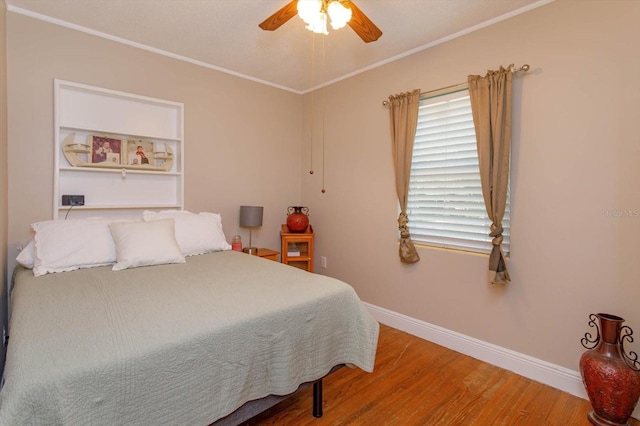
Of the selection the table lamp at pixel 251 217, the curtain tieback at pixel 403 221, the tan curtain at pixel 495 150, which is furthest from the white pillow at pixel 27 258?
the tan curtain at pixel 495 150

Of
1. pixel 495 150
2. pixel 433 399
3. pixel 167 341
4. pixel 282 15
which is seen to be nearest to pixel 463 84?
pixel 495 150

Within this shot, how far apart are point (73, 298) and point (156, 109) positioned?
6.71 ft

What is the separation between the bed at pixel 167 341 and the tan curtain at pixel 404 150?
1.22 m

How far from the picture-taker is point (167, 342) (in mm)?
1174

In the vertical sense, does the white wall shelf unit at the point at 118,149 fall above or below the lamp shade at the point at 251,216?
above

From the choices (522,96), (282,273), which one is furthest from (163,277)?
(522,96)

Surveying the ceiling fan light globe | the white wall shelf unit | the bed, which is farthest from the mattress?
the ceiling fan light globe

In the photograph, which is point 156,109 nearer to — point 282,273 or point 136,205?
point 136,205

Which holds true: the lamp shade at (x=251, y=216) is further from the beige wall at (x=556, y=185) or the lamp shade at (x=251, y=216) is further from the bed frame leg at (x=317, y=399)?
the bed frame leg at (x=317, y=399)

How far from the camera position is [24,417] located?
881 millimetres

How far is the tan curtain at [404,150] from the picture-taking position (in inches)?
112

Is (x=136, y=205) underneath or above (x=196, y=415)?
above

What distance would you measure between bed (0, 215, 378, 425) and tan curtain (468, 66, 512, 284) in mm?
1125

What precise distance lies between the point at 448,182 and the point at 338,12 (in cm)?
158
